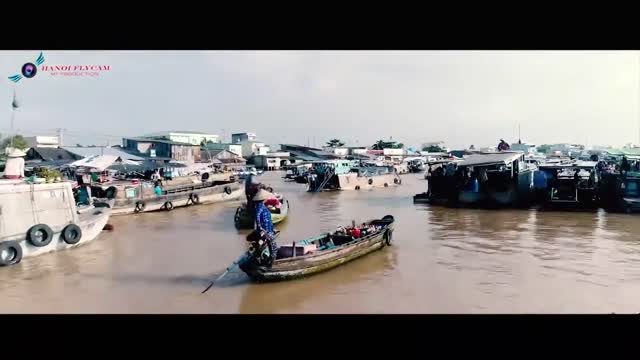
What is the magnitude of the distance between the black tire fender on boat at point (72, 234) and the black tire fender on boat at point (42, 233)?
1.35 feet

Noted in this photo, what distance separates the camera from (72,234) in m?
9.71

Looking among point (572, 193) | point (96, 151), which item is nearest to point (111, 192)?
point (96, 151)

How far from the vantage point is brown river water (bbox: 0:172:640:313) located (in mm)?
6492

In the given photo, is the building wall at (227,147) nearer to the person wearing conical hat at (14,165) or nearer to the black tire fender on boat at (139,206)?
the black tire fender on boat at (139,206)

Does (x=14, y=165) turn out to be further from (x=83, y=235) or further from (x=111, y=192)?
(x=111, y=192)

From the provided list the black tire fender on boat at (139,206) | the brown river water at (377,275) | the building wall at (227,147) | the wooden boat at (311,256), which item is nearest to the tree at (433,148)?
the building wall at (227,147)

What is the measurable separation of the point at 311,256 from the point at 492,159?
10979 millimetres

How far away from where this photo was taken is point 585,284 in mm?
7211

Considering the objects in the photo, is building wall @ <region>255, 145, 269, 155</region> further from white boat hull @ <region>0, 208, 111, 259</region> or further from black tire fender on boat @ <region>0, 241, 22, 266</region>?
black tire fender on boat @ <region>0, 241, 22, 266</region>

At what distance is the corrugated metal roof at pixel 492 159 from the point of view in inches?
625

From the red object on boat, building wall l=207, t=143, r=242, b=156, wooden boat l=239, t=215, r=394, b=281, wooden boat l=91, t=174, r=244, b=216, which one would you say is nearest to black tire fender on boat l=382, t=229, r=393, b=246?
wooden boat l=239, t=215, r=394, b=281

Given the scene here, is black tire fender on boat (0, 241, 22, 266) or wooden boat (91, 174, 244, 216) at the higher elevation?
wooden boat (91, 174, 244, 216)

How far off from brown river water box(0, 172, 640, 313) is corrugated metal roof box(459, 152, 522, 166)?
3.30 metres
